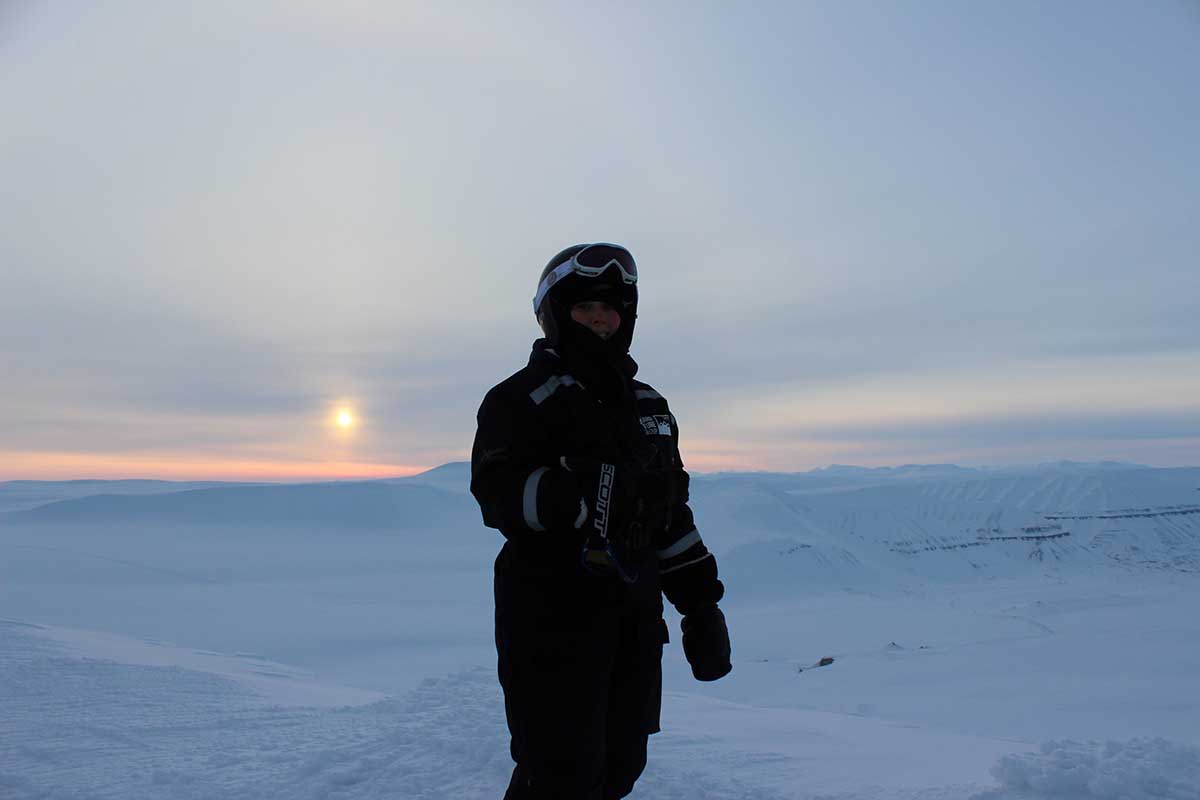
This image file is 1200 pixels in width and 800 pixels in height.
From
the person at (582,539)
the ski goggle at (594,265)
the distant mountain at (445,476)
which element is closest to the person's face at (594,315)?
the person at (582,539)

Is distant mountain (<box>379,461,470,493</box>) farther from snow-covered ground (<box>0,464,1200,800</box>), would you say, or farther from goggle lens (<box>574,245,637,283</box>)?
goggle lens (<box>574,245,637,283</box>)

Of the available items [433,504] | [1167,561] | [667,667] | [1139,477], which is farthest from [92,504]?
[1139,477]

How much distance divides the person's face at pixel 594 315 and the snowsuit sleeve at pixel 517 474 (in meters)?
0.41

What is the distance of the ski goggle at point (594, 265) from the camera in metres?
2.68

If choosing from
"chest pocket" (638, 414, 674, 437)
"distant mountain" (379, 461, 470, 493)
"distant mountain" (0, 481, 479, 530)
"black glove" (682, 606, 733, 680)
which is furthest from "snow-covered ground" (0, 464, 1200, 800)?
"distant mountain" (379, 461, 470, 493)

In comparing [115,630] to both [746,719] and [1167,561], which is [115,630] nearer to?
[746,719]

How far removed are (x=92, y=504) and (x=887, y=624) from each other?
5798cm

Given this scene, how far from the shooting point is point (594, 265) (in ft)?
8.81

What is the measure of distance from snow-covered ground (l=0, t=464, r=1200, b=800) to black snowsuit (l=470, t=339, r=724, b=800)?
1.55 metres

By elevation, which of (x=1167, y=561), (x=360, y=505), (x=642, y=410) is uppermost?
(x=642, y=410)

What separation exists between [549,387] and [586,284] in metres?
0.43

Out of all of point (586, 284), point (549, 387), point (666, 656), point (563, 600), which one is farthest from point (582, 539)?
point (666, 656)

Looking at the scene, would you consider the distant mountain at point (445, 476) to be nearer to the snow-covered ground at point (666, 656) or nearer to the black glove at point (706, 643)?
the snow-covered ground at point (666, 656)

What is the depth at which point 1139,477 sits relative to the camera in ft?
261
